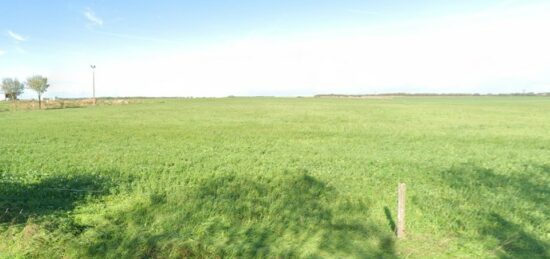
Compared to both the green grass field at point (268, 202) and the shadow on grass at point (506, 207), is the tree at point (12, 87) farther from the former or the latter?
the shadow on grass at point (506, 207)

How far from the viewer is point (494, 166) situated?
1369 cm

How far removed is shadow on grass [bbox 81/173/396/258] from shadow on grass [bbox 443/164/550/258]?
228cm

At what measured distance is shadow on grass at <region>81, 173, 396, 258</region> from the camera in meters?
6.04

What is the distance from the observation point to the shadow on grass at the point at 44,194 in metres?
7.91

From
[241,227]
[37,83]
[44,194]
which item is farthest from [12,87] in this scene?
[241,227]

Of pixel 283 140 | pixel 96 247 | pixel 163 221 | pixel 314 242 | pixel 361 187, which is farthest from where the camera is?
pixel 283 140

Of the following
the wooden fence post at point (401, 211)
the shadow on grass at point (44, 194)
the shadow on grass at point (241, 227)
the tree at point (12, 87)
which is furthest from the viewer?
the tree at point (12, 87)

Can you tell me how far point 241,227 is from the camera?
7.28 meters

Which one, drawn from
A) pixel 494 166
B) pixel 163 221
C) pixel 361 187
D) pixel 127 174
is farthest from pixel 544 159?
pixel 127 174

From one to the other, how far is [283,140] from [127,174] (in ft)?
36.6

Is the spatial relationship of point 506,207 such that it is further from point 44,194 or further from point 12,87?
point 12,87

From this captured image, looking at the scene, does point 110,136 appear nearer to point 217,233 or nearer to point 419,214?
point 217,233

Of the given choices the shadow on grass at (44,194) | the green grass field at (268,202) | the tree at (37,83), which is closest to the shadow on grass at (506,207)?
the green grass field at (268,202)

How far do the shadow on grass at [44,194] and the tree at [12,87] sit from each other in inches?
4760
